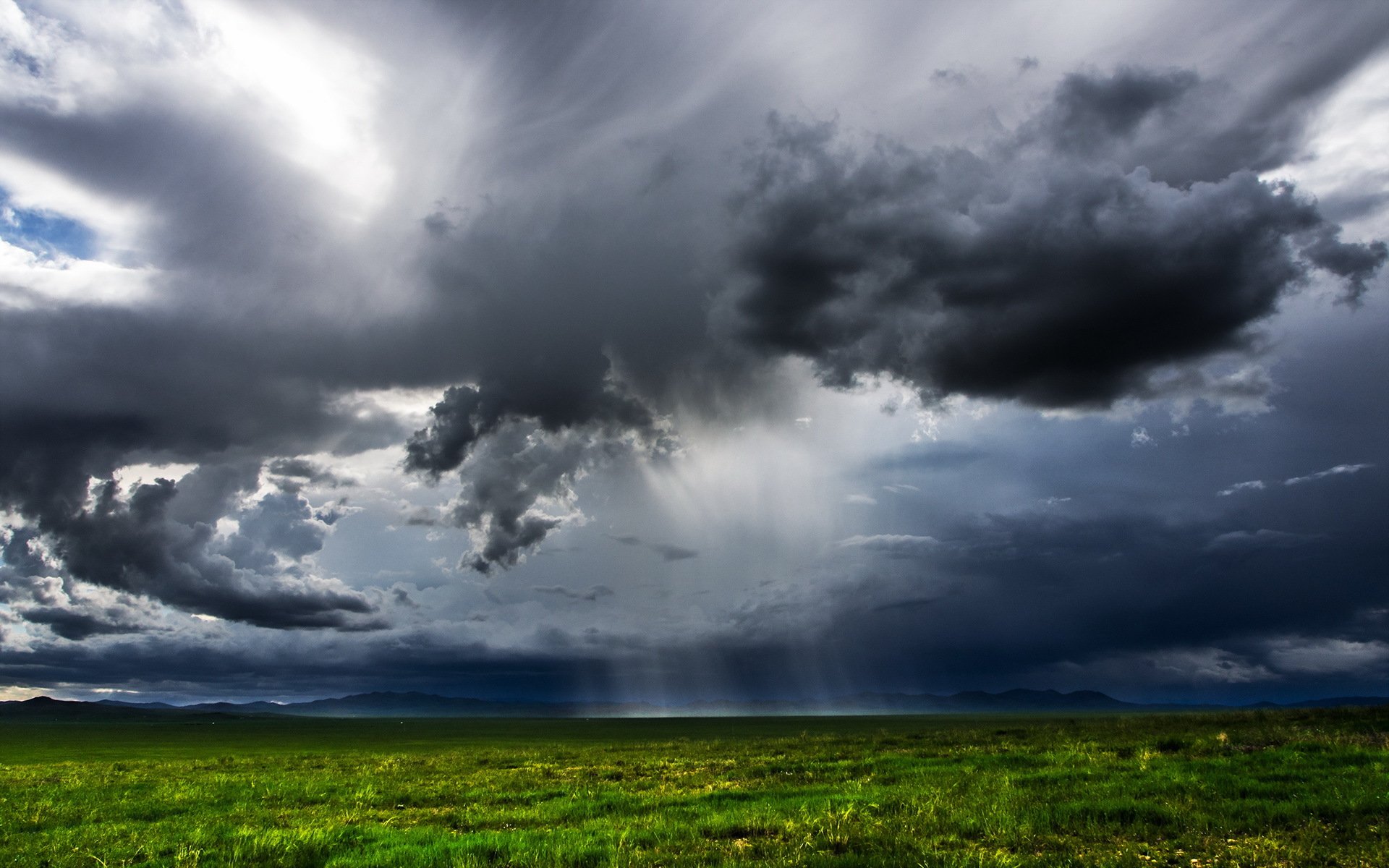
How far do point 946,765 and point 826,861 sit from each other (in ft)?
49.7

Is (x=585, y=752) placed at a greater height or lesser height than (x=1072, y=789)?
lesser

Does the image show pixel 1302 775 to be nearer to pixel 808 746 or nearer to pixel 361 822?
pixel 361 822

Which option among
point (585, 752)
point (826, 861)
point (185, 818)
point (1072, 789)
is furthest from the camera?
point (585, 752)

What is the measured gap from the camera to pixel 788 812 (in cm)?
1471

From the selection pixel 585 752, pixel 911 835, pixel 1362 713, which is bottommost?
pixel 585 752

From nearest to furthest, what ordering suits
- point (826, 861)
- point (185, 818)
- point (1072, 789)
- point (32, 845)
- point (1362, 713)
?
point (826, 861), point (32, 845), point (1072, 789), point (185, 818), point (1362, 713)

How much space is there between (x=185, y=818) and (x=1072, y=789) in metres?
21.6

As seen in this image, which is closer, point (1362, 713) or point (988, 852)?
point (988, 852)

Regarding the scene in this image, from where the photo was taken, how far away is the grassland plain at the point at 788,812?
11070mm

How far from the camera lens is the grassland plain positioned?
11.1 meters

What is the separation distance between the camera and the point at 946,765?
23078 mm

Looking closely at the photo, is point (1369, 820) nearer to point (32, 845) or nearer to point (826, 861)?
point (826, 861)

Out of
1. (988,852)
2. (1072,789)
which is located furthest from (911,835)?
(1072,789)

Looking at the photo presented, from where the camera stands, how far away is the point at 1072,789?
1620 centimetres
